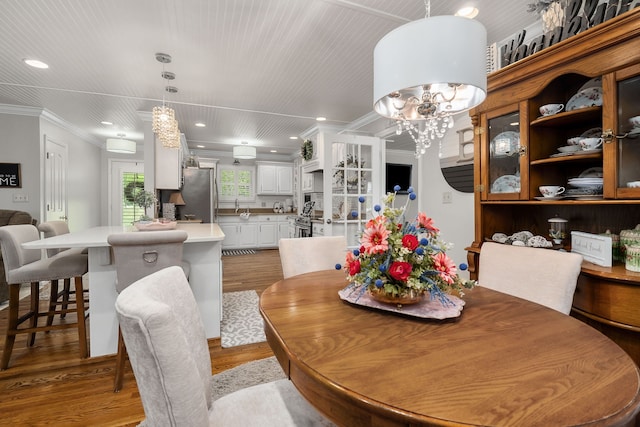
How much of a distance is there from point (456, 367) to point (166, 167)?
476cm

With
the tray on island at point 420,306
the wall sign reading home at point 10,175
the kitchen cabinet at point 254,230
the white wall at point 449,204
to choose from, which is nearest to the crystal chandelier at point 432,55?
the tray on island at point 420,306

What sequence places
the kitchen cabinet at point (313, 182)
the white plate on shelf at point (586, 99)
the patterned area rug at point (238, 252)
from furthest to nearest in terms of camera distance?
the patterned area rug at point (238, 252) → the kitchen cabinet at point (313, 182) → the white plate on shelf at point (586, 99)

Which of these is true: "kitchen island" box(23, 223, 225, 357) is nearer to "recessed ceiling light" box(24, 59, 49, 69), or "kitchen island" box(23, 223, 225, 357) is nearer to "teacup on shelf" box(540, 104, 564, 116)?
"recessed ceiling light" box(24, 59, 49, 69)

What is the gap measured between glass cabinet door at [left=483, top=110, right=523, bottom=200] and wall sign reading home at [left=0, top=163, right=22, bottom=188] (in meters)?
5.71

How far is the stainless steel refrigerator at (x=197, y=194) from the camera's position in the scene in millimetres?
5453

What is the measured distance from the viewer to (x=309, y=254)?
186 centimetres

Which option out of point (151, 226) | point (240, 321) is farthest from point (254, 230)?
point (151, 226)

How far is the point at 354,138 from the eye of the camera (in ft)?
13.3

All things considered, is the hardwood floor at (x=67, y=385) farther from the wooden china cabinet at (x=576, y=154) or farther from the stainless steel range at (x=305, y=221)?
the stainless steel range at (x=305, y=221)

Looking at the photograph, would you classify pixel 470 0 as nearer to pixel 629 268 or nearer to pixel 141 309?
pixel 629 268

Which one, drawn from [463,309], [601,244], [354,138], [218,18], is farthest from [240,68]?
[601,244]

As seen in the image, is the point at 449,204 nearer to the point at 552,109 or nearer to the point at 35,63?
the point at 552,109

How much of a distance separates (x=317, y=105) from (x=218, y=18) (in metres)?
1.94

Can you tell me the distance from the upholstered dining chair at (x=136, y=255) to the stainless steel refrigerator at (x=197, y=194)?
12.5ft
